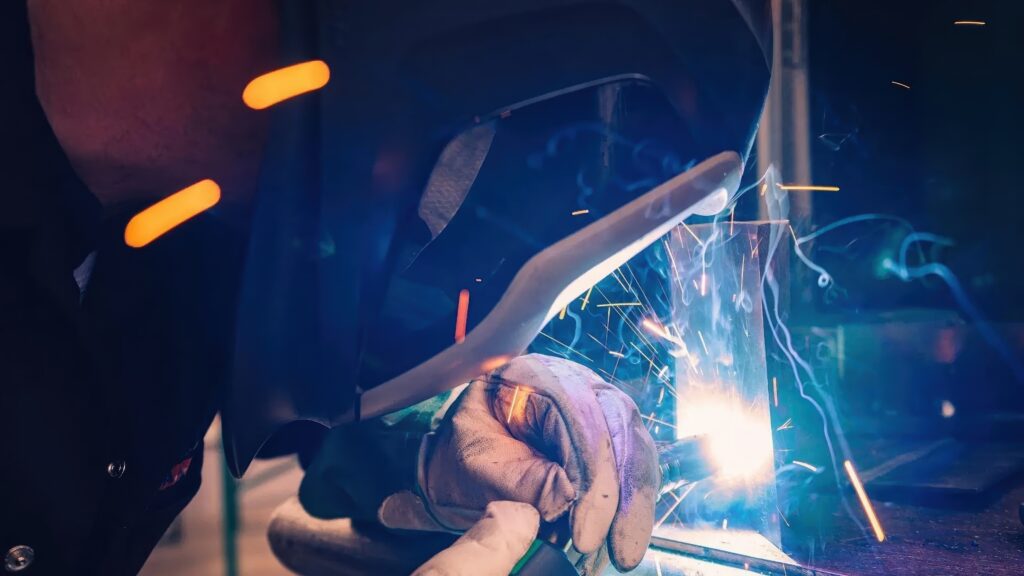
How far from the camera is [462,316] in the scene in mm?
714

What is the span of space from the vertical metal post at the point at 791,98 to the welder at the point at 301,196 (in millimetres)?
1247

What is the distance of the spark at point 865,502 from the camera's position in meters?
1.10

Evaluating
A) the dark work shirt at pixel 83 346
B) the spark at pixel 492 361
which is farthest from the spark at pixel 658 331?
the dark work shirt at pixel 83 346

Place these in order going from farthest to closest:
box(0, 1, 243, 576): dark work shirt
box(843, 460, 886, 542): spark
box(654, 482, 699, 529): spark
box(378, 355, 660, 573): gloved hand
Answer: box(654, 482, 699, 529): spark → box(843, 460, 886, 542): spark → box(378, 355, 660, 573): gloved hand → box(0, 1, 243, 576): dark work shirt

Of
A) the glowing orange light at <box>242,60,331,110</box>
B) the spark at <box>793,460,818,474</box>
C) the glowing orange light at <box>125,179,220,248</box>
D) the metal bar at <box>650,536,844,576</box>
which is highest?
the glowing orange light at <box>242,60,331,110</box>

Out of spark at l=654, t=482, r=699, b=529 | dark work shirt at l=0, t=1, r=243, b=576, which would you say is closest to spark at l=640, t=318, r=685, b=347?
spark at l=654, t=482, r=699, b=529

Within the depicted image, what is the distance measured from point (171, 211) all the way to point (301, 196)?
0.43ft

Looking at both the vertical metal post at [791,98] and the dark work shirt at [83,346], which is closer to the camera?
the dark work shirt at [83,346]

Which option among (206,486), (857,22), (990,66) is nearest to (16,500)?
(206,486)

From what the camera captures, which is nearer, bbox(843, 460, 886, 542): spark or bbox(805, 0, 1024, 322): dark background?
bbox(843, 460, 886, 542): spark

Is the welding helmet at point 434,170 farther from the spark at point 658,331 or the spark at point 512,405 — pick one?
the spark at point 658,331

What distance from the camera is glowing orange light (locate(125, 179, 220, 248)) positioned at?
2.08 feet

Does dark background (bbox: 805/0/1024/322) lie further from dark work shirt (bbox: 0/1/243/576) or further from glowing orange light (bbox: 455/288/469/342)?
dark work shirt (bbox: 0/1/243/576)

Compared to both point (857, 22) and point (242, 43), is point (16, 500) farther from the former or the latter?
point (857, 22)
